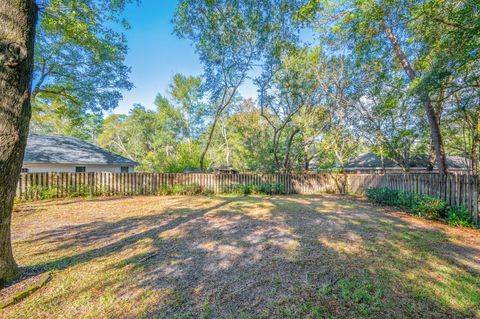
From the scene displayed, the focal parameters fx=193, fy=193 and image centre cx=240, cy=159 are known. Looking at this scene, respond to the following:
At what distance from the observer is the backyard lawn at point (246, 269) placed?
208 centimetres

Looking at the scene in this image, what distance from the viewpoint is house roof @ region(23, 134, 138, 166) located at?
482 inches

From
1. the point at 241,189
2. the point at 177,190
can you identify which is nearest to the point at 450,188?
the point at 241,189

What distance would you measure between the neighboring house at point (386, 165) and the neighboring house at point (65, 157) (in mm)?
23013

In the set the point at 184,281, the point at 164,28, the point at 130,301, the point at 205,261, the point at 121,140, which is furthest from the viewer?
the point at 121,140

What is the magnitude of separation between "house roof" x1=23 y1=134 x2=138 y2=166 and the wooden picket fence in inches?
181

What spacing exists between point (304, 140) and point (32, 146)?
2021 cm

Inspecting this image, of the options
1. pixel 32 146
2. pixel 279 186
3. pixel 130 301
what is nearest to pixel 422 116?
pixel 279 186

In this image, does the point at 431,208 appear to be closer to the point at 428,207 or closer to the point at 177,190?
the point at 428,207

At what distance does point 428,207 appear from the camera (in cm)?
609

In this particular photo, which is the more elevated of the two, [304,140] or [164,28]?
[164,28]

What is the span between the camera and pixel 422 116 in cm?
1396

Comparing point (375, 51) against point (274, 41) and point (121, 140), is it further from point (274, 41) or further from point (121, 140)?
point (121, 140)

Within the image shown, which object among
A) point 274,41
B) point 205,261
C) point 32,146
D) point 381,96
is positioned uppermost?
point 274,41

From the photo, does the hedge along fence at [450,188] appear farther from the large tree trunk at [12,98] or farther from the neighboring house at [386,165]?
the neighboring house at [386,165]
